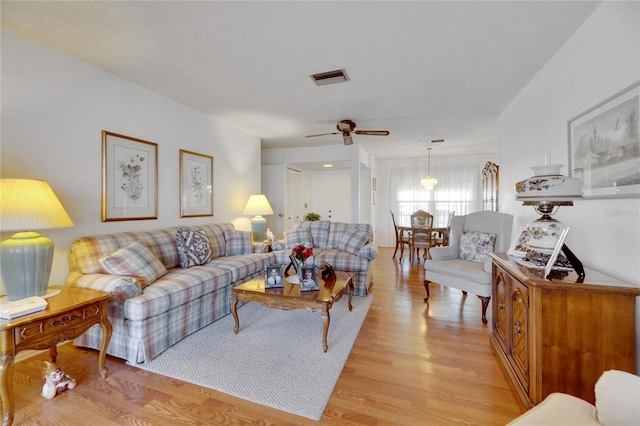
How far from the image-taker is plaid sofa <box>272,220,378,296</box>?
11.2ft

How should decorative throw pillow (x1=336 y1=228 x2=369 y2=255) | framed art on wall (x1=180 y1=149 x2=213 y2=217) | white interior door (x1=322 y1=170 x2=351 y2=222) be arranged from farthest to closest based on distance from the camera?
white interior door (x1=322 y1=170 x2=351 y2=222), decorative throw pillow (x1=336 y1=228 x2=369 y2=255), framed art on wall (x1=180 y1=149 x2=213 y2=217)

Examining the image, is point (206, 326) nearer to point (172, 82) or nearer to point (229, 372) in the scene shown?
point (229, 372)

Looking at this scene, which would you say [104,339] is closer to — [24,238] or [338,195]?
[24,238]

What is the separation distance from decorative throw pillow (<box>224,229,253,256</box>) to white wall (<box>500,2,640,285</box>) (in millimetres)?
3331

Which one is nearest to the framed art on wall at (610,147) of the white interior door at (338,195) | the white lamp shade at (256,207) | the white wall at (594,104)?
the white wall at (594,104)

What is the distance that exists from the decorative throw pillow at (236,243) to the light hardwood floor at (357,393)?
1.68 m

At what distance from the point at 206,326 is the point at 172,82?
2.55m

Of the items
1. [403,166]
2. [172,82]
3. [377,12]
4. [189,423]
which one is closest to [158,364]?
[189,423]

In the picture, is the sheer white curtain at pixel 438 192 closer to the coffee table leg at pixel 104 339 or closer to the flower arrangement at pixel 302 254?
the flower arrangement at pixel 302 254

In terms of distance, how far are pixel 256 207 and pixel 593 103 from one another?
3938 millimetres

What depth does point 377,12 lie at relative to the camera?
177cm

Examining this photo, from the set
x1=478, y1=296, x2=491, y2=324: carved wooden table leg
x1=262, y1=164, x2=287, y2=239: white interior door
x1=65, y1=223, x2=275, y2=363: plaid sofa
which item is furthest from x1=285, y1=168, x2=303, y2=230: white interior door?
x1=478, y1=296, x2=491, y2=324: carved wooden table leg

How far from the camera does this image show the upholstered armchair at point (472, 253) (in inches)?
104

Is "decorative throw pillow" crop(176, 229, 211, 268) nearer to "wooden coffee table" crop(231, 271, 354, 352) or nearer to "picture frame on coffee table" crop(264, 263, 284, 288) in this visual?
"wooden coffee table" crop(231, 271, 354, 352)
